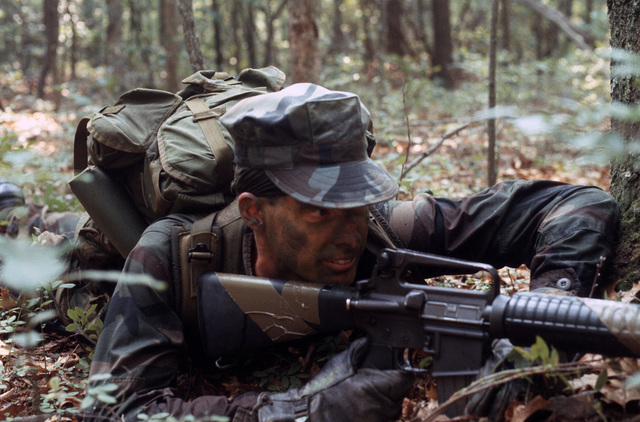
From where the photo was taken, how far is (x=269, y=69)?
147 inches

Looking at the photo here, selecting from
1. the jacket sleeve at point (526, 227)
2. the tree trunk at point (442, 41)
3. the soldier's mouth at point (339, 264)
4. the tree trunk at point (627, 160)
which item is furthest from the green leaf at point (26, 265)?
the tree trunk at point (442, 41)

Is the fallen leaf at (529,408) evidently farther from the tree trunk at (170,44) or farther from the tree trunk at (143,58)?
the tree trunk at (143,58)

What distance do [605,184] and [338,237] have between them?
4.30 meters

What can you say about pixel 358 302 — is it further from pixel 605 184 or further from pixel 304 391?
pixel 605 184

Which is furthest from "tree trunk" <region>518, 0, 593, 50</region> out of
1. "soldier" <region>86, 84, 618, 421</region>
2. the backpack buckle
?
the backpack buckle

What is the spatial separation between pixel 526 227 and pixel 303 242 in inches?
43.3

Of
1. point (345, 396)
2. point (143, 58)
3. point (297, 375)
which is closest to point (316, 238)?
point (345, 396)

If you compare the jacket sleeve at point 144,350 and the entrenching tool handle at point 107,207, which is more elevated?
the entrenching tool handle at point 107,207

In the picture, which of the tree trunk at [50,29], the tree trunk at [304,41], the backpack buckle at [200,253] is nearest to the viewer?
the backpack buckle at [200,253]

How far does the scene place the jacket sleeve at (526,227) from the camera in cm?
250

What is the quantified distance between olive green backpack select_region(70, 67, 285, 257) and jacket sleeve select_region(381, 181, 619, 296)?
0.98m

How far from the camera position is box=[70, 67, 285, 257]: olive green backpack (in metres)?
2.97

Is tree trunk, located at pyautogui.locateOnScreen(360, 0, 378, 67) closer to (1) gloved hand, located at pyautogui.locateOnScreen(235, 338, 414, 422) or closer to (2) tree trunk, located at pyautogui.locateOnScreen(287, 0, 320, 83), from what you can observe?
(2) tree trunk, located at pyautogui.locateOnScreen(287, 0, 320, 83)

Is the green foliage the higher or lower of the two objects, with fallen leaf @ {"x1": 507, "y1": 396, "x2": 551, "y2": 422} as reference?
lower
